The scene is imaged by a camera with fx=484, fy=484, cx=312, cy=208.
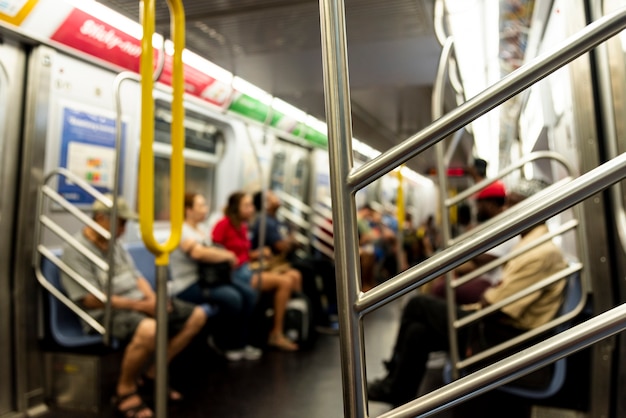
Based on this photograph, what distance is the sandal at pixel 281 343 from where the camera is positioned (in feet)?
13.8

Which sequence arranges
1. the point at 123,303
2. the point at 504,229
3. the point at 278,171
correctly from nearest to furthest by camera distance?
1. the point at 504,229
2. the point at 123,303
3. the point at 278,171

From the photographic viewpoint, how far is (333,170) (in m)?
0.80

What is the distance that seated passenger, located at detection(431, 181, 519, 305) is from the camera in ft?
10.1

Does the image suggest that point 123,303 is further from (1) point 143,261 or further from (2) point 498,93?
(2) point 498,93

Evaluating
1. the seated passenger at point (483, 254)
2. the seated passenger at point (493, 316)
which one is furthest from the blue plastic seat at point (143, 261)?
the seated passenger at point (483, 254)

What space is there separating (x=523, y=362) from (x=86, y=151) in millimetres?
3411

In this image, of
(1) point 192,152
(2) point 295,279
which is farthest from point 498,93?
(1) point 192,152

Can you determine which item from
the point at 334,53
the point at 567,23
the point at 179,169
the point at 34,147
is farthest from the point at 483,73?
the point at 34,147

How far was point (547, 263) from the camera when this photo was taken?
229 centimetres

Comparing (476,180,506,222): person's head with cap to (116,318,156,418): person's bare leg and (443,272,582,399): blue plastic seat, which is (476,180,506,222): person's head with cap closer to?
(443,272,582,399): blue plastic seat

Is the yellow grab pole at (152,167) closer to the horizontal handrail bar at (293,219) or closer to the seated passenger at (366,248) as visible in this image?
the seated passenger at (366,248)

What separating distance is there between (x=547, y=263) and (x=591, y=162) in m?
0.68

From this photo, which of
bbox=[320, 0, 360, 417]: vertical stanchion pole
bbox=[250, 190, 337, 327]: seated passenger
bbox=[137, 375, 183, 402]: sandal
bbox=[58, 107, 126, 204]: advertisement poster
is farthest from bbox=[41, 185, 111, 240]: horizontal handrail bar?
bbox=[320, 0, 360, 417]: vertical stanchion pole

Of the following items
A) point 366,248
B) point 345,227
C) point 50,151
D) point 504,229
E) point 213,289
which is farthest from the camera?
point 366,248
